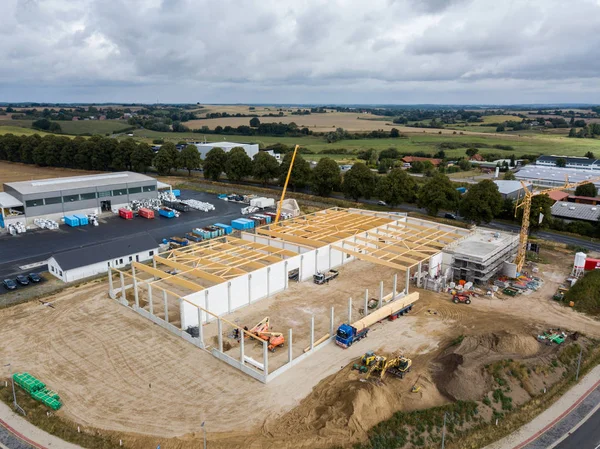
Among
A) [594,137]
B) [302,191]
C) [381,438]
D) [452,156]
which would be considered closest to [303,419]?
[381,438]

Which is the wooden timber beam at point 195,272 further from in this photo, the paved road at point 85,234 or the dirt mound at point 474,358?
the dirt mound at point 474,358

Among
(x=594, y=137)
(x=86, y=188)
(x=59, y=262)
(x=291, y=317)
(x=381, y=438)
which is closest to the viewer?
(x=381, y=438)

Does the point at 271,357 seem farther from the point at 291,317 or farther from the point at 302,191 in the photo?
the point at 302,191

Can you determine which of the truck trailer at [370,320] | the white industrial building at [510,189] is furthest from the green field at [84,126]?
the truck trailer at [370,320]

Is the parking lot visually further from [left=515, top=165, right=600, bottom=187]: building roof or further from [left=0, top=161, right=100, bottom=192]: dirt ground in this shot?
[left=515, top=165, right=600, bottom=187]: building roof

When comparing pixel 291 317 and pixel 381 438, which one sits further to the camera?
pixel 291 317
